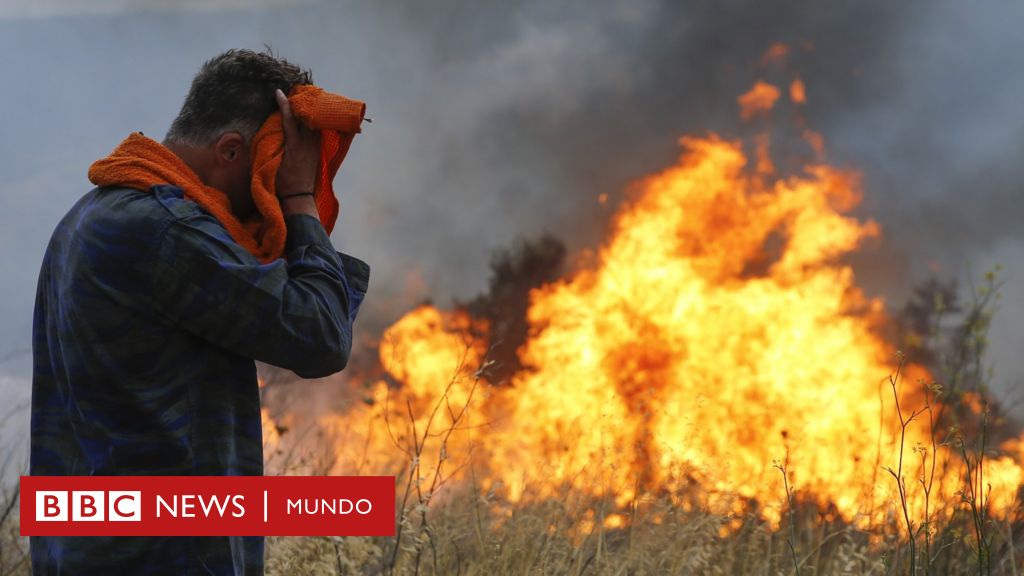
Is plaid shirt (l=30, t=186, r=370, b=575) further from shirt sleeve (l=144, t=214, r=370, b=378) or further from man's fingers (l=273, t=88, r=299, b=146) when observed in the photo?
man's fingers (l=273, t=88, r=299, b=146)

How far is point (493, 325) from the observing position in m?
11.3

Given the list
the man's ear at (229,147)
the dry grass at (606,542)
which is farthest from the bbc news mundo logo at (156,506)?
the dry grass at (606,542)

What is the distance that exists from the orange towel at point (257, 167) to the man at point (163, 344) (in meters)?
0.01

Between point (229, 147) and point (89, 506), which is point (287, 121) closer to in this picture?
point (229, 147)

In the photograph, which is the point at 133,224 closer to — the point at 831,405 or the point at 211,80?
the point at 211,80

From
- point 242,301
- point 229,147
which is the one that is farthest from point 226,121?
point 242,301

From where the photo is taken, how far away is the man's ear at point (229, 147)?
2.25 metres

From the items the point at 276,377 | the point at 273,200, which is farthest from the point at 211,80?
the point at 276,377

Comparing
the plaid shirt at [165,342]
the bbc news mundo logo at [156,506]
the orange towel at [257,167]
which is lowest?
the bbc news mundo logo at [156,506]

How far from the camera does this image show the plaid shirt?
6.40ft

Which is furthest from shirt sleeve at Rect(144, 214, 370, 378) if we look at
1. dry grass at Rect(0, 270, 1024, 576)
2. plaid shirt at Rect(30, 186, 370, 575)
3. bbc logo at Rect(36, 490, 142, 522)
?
dry grass at Rect(0, 270, 1024, 576)

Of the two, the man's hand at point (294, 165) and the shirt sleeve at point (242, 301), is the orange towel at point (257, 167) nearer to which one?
the man's hand at point (294, 165)

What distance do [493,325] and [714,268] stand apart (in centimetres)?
297

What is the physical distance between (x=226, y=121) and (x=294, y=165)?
21 cm
